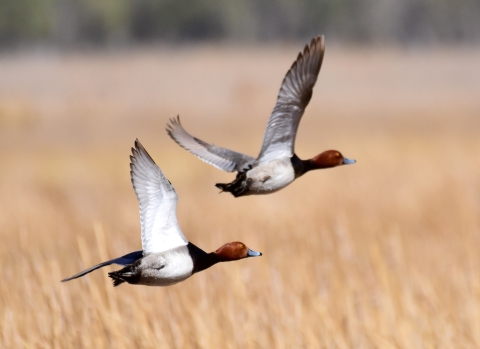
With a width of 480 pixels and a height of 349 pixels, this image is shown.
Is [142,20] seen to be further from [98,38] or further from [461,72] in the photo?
[461,72]

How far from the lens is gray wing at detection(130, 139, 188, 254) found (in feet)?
8.41

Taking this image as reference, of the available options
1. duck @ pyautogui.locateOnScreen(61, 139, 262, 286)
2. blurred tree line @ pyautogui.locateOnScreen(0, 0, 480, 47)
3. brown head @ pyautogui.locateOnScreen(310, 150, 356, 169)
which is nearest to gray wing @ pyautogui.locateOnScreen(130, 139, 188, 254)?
duck @ pyautogui.locateOnScreen(61, 139, 262, 286)

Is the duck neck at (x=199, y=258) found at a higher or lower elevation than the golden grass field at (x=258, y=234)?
higher

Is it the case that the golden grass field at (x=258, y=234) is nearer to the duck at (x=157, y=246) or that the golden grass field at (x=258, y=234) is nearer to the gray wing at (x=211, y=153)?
the gray wing at (x=211, y=153)

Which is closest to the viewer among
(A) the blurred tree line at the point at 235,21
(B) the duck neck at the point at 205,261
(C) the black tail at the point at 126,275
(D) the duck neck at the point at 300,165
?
(C) the black tail at the point at 126,275

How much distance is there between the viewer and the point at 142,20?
47250 mm

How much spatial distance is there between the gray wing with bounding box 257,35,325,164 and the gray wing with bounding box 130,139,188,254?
446mm

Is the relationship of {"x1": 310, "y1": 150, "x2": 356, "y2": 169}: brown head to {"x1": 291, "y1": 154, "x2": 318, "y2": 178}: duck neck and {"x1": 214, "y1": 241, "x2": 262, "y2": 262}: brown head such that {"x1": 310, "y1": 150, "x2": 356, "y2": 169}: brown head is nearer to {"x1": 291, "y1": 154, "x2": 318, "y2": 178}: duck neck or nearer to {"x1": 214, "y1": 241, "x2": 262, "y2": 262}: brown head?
{"x1": 291, "y1": 154, "x2": 318, "y2": 178}: duck neck

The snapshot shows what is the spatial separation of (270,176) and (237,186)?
12cm

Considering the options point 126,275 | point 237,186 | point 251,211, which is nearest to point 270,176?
point 237,186

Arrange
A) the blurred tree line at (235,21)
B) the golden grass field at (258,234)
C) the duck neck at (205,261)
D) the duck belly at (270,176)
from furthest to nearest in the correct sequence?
the blurred tree line at (235,21) → the golden grass field at (258,234) → the duck belly at (270,176) → the duck neck at (205,261)

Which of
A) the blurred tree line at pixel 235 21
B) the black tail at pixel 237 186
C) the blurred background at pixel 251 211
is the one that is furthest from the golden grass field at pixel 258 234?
the blurred tree line at pixel 235 21

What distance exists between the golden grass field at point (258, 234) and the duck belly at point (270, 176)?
1.31 metres

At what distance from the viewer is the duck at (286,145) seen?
2.83 m
